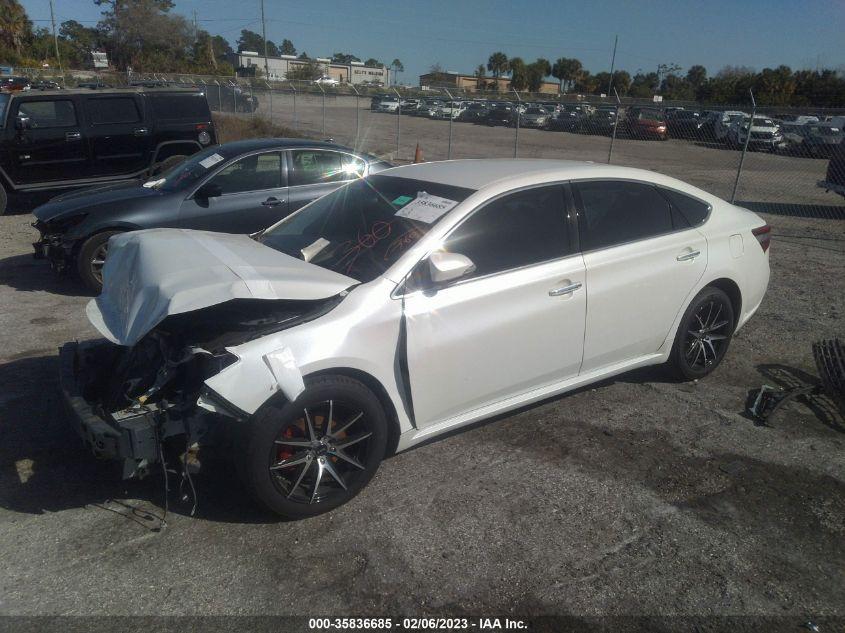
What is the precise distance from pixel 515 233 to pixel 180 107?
969 cm

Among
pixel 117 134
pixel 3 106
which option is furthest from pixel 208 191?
pixel 3 106

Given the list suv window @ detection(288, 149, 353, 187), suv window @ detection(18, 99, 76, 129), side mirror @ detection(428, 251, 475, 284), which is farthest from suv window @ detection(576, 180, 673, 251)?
suv window @ detection(18, 99, 76, 129)

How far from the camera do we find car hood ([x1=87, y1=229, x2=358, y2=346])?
3.22 meters

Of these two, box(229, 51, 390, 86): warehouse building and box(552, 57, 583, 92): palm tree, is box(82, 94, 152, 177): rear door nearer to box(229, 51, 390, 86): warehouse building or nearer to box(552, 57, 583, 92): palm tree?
box(229, 51, 390, 86): warehouse building

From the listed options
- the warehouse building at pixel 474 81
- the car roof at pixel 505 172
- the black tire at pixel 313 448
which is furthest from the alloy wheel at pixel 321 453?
the warehouse building at pixel 474 81

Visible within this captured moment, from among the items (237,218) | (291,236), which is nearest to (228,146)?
(237,218)

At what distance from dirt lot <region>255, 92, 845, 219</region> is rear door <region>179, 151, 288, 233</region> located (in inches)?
430

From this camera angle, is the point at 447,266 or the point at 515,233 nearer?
the point at 447,266

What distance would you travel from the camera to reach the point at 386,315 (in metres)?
3.46

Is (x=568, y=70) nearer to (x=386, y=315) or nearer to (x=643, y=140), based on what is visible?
(x=643, y=140)

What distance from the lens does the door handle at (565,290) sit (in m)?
4.00

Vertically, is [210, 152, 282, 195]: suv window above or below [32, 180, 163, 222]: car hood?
above

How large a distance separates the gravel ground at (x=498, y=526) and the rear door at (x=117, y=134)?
746cm

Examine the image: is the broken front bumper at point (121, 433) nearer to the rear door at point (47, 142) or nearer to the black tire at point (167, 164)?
the black tire at point (167, 164)
